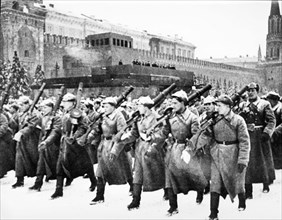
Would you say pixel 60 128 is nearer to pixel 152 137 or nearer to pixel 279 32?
pixel 152 137

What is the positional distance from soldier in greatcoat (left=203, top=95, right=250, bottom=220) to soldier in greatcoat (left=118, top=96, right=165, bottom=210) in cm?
96

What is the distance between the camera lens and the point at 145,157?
601cm

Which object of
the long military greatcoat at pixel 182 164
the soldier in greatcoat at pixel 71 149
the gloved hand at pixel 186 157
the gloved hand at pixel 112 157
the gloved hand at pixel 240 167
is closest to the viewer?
the gloved hand at pixel 240 167

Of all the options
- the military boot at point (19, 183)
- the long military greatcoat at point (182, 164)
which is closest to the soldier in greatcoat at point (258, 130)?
the long military greatcoat at point (182, 164)

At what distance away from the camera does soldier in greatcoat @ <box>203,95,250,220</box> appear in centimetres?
521

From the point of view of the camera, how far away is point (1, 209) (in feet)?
21.0

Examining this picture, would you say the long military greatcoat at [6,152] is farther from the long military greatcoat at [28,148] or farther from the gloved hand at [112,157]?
the gloved hand at [112,157]

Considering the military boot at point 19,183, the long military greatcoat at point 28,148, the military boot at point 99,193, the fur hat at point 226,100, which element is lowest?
the military boot at point 19,183

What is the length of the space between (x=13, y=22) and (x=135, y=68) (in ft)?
70.0

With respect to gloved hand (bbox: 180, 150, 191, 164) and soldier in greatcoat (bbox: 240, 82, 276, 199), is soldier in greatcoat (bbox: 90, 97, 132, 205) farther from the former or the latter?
soldier in greatcoat (bbox: 240, 82, 276, 199)

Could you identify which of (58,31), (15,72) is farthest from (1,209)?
(58,31)

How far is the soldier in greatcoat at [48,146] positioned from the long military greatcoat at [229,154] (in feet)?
10.1

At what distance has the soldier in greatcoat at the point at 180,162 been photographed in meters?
5.60

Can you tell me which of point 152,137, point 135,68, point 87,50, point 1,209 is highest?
point 87,50
